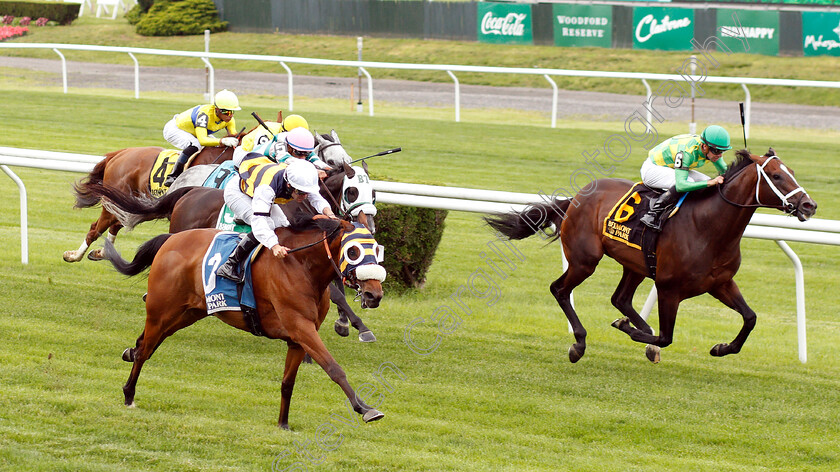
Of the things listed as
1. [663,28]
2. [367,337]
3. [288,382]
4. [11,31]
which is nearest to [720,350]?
[367,337]

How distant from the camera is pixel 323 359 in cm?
453

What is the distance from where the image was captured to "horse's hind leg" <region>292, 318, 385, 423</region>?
4.37 metres

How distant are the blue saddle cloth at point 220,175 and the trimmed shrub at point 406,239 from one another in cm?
114

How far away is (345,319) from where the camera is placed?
6590 mm

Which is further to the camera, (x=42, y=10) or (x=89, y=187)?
(x=42, y=10)

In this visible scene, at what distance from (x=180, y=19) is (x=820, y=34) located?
17357 millimetres

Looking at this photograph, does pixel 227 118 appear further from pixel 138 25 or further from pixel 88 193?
pixel 138 25

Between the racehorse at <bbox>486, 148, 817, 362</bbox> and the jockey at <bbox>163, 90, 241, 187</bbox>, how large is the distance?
2.74m

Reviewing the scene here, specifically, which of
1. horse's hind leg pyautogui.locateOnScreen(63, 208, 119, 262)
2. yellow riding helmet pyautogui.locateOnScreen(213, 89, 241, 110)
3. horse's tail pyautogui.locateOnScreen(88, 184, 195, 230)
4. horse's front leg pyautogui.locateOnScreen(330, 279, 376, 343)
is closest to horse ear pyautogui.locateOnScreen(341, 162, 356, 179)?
horse's front leg pyautogui.locateOnScreen(330, 279, 376, 343)

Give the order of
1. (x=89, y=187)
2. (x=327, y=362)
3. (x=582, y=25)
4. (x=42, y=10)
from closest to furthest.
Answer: (x=327, y=362)
(x=89, y=187)
(x=582, y=25)
(x=42, y=10)

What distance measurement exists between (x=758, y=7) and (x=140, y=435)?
21516 millimetres

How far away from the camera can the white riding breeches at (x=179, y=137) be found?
25.8 ft

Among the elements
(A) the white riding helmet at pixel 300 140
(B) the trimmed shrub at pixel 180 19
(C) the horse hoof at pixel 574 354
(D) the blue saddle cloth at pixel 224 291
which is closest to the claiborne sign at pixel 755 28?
(B) the trimmed shrub at pixel 180 19

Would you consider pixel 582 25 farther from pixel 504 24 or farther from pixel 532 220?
pixel 532 220
